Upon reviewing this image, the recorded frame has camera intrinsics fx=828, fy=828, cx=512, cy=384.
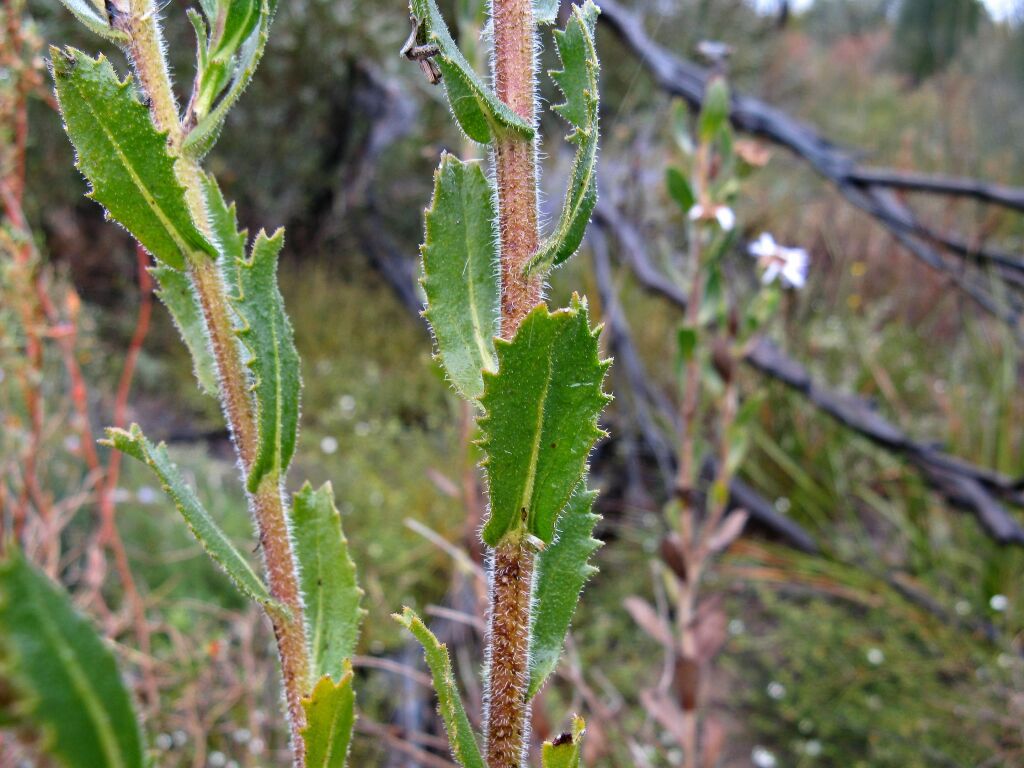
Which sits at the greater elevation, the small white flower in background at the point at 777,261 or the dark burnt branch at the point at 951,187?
the dark burnt branch at the point at 951,187

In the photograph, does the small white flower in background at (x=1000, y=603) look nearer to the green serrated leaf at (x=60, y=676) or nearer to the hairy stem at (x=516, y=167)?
the hairy stem at (x=516, y=167)

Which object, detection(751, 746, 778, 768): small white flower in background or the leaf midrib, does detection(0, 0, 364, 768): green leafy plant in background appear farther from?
detection(751, 746, 778, 768): small white flower in background

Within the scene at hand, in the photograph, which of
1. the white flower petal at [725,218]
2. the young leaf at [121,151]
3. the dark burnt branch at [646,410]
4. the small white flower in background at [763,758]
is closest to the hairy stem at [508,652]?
the young leaf at [121,151]

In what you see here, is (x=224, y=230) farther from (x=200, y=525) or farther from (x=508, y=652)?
(x=508, y=652)

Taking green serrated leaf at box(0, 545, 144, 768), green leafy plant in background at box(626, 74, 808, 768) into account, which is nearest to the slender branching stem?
green serrated leaf at box(0, 545, 144, 768)

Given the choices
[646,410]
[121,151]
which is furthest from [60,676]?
[646,410]

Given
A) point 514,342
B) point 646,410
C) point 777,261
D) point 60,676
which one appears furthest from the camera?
point 646,410
